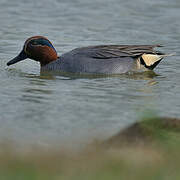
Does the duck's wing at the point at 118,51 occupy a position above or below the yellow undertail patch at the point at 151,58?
above

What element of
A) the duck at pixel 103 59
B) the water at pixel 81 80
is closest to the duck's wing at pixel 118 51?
the duck at pixel 103 59

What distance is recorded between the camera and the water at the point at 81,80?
21.0ft

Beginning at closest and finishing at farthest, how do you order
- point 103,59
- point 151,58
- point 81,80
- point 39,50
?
point 81,80
point 151,58
point 103,59
point 39,50

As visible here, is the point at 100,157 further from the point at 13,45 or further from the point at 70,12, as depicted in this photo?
the point at 70,12

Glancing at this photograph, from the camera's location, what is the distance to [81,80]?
9156 mm

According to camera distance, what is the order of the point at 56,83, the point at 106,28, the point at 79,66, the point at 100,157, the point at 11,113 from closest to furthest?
the point at 100,157
the point at 11,113
the point at 56,83
the point at 79,66
the point at 106,28

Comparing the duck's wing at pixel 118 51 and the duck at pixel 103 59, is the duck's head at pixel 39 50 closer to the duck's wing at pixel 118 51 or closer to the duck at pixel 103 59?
the duck at pixel 103 59

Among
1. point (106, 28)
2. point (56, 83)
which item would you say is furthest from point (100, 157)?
point (106, 28)

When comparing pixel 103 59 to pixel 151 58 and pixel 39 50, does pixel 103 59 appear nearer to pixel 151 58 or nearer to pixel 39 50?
pixel 151 58

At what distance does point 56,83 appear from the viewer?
8859 mm

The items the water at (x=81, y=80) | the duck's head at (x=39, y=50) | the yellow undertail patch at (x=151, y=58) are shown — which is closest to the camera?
the water at (x=81, y=80)

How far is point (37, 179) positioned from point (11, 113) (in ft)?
10.3

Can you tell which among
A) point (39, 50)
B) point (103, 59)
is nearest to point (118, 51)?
point (103, 59)

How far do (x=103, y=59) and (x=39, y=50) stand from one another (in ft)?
3.81
